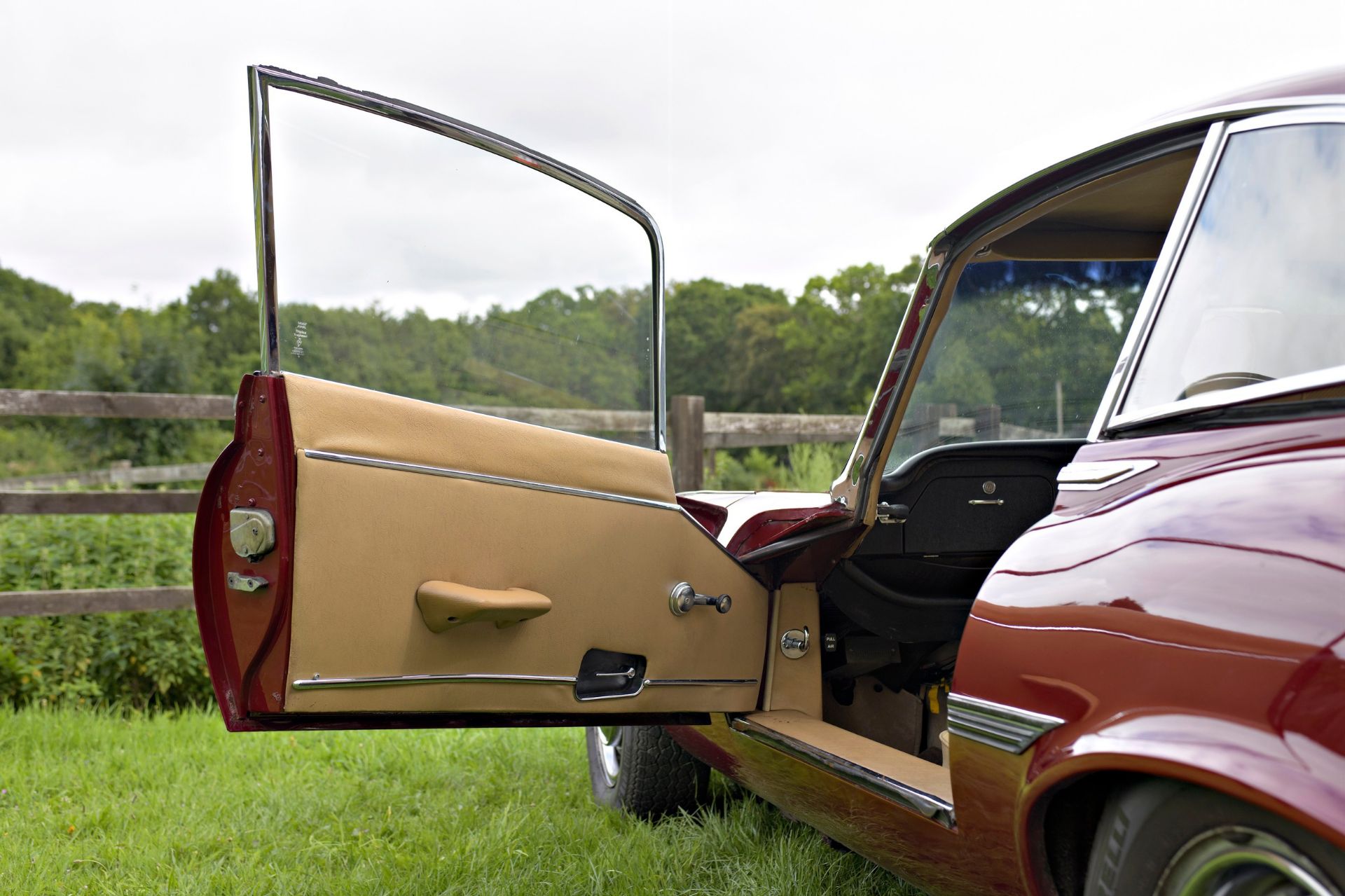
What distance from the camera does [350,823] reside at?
3.49 metres

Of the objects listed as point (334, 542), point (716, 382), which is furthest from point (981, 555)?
point (716, 382)

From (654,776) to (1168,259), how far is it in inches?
95.5

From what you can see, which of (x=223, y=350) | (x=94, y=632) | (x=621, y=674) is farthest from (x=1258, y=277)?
(x=223, y=350)

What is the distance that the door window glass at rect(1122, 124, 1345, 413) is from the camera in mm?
1307

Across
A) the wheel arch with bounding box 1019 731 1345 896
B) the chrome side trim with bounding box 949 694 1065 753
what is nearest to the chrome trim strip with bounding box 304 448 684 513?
the chrome side trim with bounding box 949 694 1065 753

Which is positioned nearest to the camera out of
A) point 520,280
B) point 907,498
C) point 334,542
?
point 334,542

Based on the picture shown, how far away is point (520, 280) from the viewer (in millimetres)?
2537

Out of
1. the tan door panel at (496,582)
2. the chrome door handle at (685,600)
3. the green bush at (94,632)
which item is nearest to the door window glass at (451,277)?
the tan door panel at (496,582)

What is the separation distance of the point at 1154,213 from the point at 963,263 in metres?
0.44

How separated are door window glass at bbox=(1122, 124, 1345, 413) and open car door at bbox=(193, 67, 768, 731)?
4.17 ft

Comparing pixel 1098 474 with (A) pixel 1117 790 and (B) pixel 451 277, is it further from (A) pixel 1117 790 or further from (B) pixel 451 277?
(B) pixel 451 277

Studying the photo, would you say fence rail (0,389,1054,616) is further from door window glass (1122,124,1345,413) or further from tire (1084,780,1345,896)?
tire (1084,780,1345,896)

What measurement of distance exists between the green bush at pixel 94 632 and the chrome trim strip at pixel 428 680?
3.82 metres

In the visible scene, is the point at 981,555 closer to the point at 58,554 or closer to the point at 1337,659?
the point at 1337,659
